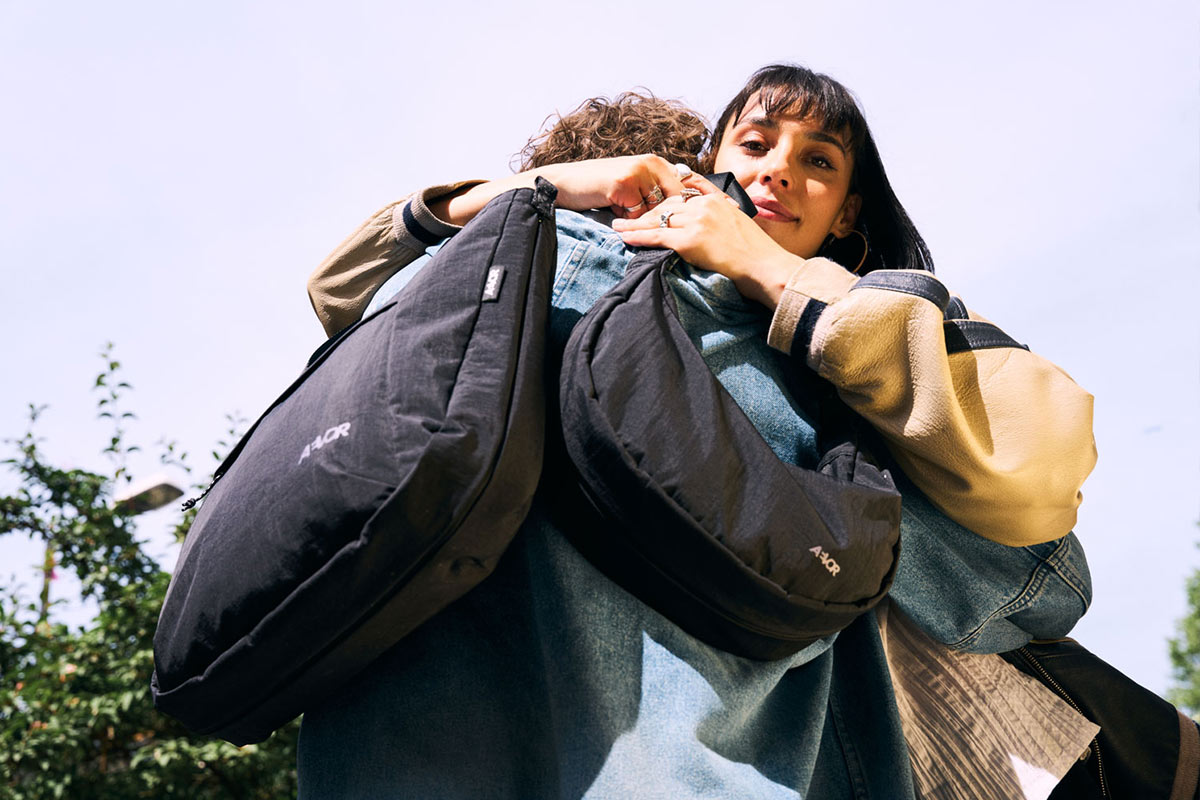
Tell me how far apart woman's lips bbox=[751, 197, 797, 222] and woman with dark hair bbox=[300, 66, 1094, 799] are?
0.34 m

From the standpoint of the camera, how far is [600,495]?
1.08m

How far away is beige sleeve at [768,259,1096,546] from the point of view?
125 centimetres

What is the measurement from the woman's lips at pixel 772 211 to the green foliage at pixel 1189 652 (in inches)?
596

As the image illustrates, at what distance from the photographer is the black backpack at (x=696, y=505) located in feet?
3.45

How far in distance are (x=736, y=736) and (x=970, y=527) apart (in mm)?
415

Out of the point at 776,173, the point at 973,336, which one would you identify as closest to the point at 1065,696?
the point at 973,336

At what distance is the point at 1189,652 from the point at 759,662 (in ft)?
53.8

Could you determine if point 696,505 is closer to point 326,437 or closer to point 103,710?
point 326,437

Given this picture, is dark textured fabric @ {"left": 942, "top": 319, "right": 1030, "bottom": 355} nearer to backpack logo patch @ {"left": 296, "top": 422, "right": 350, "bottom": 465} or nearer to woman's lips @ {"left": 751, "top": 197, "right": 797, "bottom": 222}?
woman's lips @ {"left": 751, "top": 197, "right": 797, "bottom": 222}

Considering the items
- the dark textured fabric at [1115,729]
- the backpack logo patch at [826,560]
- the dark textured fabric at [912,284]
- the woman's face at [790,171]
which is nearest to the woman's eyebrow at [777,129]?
the woman's face at [790,171]

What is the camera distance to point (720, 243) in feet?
4.50

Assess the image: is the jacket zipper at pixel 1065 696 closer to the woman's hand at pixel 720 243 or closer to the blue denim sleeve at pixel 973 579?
the blue denim sleeve at pixel 973 579

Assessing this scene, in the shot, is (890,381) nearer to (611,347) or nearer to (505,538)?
(611,347)

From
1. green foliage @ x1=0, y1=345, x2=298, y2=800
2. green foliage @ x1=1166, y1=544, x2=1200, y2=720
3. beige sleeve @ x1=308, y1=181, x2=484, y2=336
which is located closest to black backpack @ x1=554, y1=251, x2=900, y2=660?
beige sleeve @ x1=308, y1=181, x2=484, y2=336
